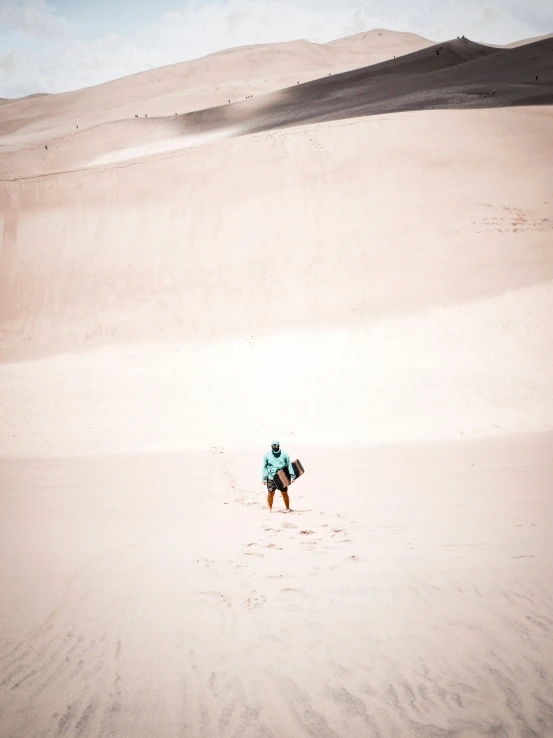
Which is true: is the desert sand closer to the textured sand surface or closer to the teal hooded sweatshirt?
the textured sand surface

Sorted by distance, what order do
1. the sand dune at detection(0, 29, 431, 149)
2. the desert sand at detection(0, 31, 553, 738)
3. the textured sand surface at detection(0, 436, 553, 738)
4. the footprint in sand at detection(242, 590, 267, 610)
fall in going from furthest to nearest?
the sand dune at detection(0, 29, 431, 149), the footprint in sand at detection(242, 590, 267, 610), the desert sand at detection(0, 31, 553, 738), the textured sand surface at detection(0, 436, 553, 738)

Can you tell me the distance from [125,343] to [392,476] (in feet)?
37.1

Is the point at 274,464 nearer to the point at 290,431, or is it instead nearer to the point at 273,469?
the point at 273,469

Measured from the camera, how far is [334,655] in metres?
3.31

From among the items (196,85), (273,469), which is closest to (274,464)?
(273,469)

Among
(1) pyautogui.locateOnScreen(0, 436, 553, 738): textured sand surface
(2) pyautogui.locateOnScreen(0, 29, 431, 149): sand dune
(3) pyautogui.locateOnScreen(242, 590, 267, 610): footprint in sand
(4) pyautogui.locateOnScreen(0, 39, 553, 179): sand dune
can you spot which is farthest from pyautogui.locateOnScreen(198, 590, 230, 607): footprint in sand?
(2) pyautogui.locateOnScreen(0, 29, 431, 149): sand dune

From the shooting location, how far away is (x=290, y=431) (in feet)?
37.5

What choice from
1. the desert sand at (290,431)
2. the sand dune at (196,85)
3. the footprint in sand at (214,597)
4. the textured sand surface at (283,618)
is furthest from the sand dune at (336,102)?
the footprint in sand at (214,597)

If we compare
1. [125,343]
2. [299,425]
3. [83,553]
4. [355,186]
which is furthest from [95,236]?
[83,553]

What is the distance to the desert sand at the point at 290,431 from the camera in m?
3.14

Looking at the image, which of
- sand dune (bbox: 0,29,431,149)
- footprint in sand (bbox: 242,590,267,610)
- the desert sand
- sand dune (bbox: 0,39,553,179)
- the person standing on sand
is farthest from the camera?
sand dune (bbox: 0,29,431,149)

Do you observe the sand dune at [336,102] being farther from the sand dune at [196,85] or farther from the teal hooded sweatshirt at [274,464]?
the teal hooded sweatshirt at [274,464]

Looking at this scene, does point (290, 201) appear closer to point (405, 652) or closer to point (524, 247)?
point (524, 247)

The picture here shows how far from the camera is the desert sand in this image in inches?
124
